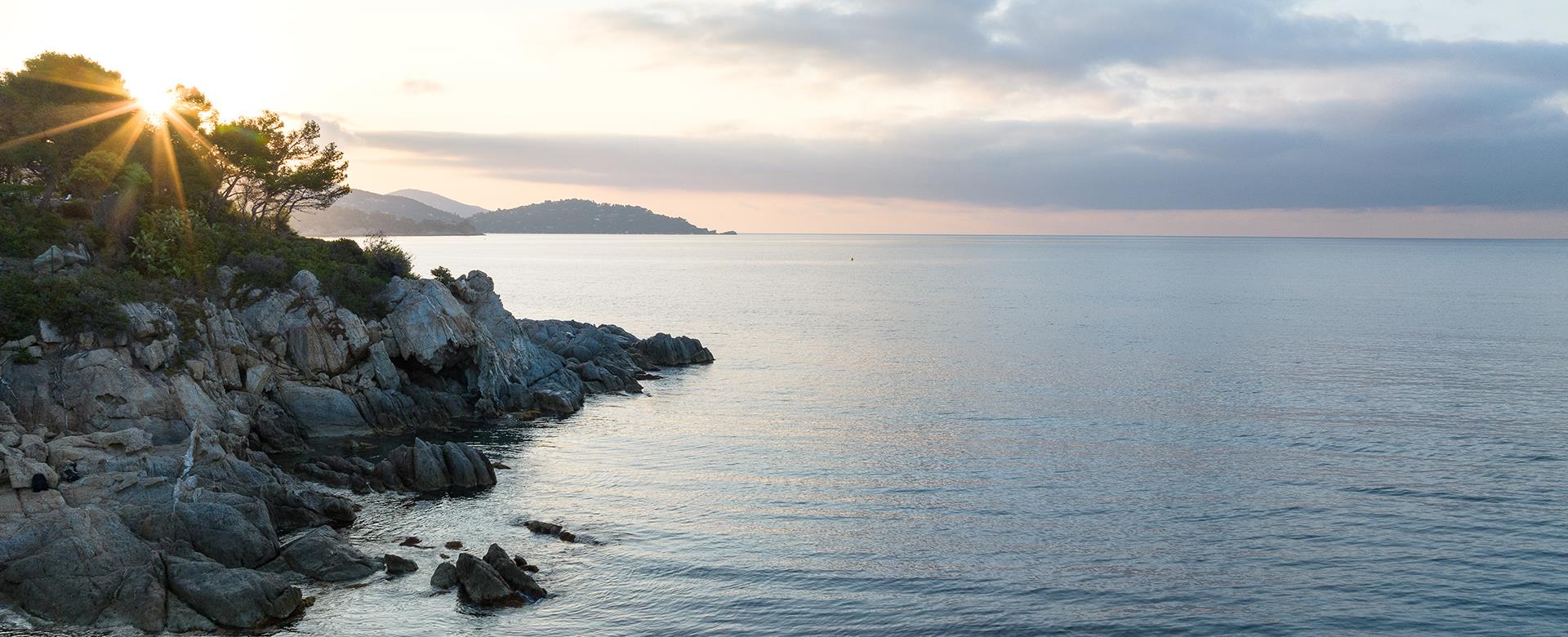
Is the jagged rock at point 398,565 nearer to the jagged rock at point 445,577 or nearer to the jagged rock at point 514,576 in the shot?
the jagged rock at point 445,577

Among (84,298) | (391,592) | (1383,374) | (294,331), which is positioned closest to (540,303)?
(294,331)

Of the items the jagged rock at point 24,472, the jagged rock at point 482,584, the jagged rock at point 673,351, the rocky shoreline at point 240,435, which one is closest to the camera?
the rocky shoreline at point 240,435

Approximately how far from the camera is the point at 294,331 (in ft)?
177

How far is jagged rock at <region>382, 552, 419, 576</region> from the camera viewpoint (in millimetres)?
31062

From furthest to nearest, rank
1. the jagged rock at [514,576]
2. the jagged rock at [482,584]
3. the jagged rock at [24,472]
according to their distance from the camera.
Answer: the jagged rock at [24,472] → the jagged rock at [514,576] → the jagged rock at [482,584]

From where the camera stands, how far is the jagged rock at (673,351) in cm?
8106

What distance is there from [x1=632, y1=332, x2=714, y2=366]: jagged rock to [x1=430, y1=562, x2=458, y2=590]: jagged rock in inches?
1974

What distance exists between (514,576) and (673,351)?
5185 centimetres

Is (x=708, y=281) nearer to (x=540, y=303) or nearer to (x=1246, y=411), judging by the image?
(x=540, y=303)

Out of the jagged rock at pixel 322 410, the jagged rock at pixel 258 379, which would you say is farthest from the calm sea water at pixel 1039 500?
the jagged rock at pixel 258 379

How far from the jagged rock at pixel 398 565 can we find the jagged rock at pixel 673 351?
4926 centimetres

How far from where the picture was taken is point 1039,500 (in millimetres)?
40469

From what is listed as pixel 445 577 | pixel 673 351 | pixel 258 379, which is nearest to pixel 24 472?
pixel 445 577

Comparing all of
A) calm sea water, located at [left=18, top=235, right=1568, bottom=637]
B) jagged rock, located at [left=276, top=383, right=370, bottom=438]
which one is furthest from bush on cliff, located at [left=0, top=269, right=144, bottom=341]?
calm sea water, located at [left=18, top=235, right=1568, bottom=637]
